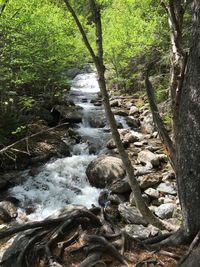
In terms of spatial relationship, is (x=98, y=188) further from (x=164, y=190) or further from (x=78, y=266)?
(x=78, y=266)

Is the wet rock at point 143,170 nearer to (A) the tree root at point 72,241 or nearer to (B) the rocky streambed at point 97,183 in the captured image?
(B) the rocky streambed at point 97,183

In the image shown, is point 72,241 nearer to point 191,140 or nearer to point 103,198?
point 191,140

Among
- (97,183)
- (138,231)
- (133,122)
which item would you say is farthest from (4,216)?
(133,122)

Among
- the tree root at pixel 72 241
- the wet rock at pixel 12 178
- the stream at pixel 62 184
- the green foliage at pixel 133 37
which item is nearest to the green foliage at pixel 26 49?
the wet rock at pixel 12 178

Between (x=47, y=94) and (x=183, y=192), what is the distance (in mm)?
14889

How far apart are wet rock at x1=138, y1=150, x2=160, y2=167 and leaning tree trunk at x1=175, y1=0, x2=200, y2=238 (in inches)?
351

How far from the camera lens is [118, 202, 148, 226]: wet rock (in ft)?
28.3

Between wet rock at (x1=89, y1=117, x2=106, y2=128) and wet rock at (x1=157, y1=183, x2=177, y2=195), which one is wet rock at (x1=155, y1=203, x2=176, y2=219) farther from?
wet rock at (x1=89, y1=117, x2=106, y2=128)

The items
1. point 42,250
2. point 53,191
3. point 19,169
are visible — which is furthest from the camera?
point 19,169

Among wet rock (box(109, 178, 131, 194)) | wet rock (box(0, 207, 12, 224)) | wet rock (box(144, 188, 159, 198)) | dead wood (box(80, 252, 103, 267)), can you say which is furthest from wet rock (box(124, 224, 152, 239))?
wet rock (box(0, 207, 12, 224))

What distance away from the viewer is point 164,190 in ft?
34.9

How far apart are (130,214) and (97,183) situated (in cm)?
A: 275

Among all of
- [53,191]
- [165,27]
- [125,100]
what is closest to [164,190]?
[53,191]

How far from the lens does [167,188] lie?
10.7m
